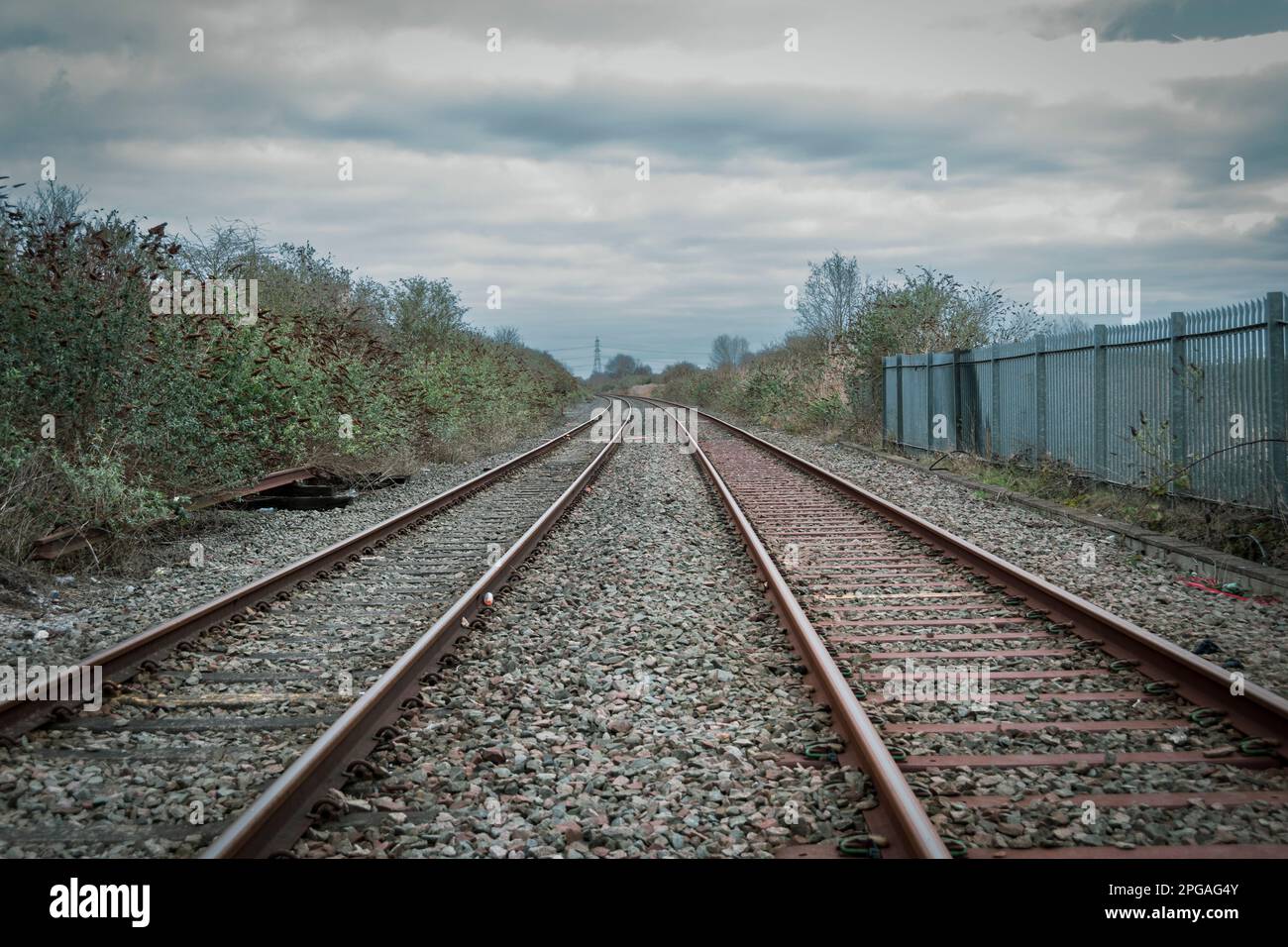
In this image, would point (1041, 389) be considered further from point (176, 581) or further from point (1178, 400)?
point (176, 581)

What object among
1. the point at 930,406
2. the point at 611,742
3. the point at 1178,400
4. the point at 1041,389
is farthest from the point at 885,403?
the point at 611,742

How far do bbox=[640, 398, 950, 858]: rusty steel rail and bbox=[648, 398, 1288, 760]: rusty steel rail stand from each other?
1663 millimetres

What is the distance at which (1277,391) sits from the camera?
8500mm

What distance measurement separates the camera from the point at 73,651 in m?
5.71

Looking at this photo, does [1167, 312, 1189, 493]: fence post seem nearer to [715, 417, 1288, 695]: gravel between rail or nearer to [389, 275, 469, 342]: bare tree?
[715, 417, 1288, 695]: gravel between rail

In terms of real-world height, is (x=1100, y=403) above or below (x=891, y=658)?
above

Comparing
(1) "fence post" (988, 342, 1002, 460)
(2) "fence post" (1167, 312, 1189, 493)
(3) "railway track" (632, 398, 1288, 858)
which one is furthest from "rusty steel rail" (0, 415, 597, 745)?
(1) "fence post" (988, 342, 1002, 460)

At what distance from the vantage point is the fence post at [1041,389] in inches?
550

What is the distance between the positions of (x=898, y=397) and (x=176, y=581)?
Result: 1636 centimetres

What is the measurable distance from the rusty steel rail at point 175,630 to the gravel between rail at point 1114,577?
19.6 feet

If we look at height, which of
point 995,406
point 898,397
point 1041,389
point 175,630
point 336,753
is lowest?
point 336,753

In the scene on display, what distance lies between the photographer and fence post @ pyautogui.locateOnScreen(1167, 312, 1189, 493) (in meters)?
10.1
